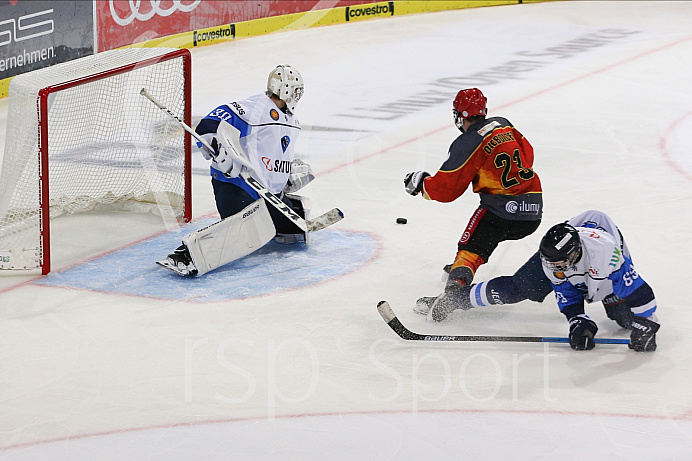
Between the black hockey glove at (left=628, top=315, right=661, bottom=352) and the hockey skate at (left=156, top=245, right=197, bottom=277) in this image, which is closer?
the black hockey glove at (left=628, top=315, right=661, bottom=352)

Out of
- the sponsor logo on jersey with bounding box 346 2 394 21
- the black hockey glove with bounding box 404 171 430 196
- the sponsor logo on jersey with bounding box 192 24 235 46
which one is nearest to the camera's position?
the black hockey glove with bounding box 404 171 430 196

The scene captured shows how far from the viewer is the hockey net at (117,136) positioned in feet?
15.3

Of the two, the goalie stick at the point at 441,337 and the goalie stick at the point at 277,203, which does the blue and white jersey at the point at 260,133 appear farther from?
the goalie stick at the point at 441,337

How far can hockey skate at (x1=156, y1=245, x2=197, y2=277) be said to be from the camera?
422 centimetres

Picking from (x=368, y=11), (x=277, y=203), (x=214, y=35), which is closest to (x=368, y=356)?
(x=277, y=203)

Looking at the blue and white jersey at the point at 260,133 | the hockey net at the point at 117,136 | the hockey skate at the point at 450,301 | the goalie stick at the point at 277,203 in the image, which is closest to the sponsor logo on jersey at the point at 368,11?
the hockey net at the point at 117,136

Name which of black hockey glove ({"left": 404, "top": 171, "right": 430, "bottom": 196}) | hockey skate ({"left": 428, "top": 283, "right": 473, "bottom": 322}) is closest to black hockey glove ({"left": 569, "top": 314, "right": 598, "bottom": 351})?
hockey skate ({"left": 428, "top": 283, "right": 473, "bottom": 322})

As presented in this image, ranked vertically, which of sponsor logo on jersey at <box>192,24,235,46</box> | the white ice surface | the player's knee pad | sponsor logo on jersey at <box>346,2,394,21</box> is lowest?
the white ice surface

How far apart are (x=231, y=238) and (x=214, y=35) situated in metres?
5.68

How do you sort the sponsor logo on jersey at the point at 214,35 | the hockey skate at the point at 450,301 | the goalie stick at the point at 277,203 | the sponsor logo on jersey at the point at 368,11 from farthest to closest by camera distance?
the sponsor logo on jersey at the point at 368,11
the sponsor logo on jersey at the point at 214,35
the goalie stick at the point at 277,203
the hockey skate at the point at 450,301

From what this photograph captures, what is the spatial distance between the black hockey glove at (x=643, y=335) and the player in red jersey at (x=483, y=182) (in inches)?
25.2

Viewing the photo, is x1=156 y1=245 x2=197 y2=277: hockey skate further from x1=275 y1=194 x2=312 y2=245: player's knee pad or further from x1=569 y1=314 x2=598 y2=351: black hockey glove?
x1=569 y1=314 x2=598 y2=351: black hockey glove

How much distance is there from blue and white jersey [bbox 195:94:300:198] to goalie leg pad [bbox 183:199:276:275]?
0.14 meters

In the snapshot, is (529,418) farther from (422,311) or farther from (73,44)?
(73,44)
